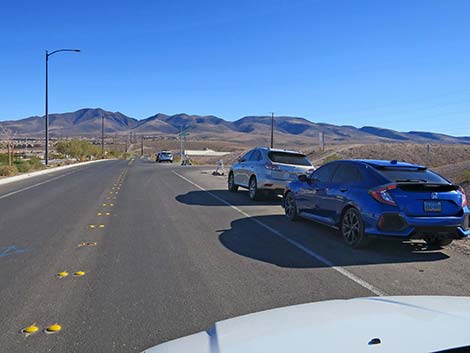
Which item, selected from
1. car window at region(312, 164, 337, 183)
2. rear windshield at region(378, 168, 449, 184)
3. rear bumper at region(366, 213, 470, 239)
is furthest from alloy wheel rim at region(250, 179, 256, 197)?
rear bumper at region(366, 213, 470, 239)

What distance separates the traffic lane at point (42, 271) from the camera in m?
4.41

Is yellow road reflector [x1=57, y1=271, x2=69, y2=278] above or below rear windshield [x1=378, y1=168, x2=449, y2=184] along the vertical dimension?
below

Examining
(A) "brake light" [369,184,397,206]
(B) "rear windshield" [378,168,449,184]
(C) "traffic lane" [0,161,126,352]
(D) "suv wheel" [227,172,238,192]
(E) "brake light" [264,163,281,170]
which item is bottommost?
(C) "traffic lane" [0,161,126,352]

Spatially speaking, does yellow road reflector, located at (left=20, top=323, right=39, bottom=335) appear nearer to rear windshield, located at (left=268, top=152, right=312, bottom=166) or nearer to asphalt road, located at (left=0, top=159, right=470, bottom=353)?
asphalt road, located at (left=0, top=159, right=470, bottom=353)

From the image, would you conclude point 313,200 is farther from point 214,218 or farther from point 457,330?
point 457,330

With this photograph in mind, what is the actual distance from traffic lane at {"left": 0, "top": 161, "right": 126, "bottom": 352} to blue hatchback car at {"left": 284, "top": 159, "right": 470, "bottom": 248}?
4.39m

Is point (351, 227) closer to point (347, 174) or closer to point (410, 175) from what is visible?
point (347, 174)

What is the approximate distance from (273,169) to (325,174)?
4.61 metres

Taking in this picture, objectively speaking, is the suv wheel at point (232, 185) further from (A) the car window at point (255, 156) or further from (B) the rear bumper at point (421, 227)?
(B) the rear bumper at point (421, 227)

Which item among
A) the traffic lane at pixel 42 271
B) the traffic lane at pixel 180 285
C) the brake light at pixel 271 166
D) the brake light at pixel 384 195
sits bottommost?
the traffic lane at pixel 42 271

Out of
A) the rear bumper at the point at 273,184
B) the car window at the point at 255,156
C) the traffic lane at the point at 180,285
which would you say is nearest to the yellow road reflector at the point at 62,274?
the traffic lane at the point at 180,285

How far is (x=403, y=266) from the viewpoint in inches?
269

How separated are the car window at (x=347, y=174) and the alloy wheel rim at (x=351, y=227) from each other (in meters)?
0.66

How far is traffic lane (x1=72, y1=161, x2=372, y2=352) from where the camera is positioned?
4422 mm
